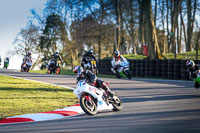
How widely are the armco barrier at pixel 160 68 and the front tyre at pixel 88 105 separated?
14013mm

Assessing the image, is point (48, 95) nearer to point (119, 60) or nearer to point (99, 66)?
point (119, 60)

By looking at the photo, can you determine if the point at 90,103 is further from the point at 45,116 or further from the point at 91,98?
the point at 45,116

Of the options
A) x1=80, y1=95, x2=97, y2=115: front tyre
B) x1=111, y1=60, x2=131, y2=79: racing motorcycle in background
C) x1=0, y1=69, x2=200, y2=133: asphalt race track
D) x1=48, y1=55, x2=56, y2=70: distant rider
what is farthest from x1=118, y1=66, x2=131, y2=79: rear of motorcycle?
x1=80, y1=95, x2=97, y2=115: front tyre

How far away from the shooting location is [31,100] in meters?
11.0

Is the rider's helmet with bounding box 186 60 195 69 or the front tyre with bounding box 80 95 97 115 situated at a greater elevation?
the rider's helmet with bounding box 186 60 195 69

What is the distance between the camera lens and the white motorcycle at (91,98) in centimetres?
819

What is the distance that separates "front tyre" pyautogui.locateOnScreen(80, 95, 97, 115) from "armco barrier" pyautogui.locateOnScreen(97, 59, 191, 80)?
46.0 feet

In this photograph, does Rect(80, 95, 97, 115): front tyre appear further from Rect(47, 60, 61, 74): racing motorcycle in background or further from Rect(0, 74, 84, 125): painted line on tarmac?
Rect(47, 60, 61, 74): racing motorcycle in background

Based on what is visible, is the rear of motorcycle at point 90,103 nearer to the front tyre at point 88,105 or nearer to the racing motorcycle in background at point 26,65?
the front tyre at point 88,105

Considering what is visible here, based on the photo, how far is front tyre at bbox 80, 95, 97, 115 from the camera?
805 centimetres

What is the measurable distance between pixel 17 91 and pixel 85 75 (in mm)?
5345

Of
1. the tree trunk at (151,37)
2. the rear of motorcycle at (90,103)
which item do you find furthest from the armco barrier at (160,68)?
the rear of motorcycle at (90,103)

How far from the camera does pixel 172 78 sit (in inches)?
880

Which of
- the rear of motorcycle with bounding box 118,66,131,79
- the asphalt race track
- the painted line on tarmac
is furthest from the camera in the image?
the rear of motorcycle with bounding box 118,66,131,79
